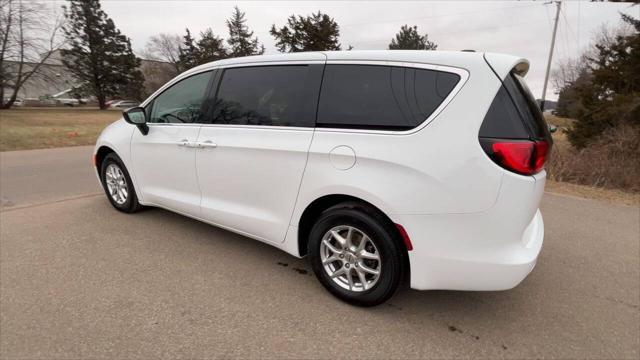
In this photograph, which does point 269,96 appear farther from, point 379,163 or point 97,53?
point 97,53

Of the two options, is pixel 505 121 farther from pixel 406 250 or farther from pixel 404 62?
pixel 406 250

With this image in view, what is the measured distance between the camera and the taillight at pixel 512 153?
6.60 ft

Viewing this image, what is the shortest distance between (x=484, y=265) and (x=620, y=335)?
1.13 meters

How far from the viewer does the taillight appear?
2.01 metres

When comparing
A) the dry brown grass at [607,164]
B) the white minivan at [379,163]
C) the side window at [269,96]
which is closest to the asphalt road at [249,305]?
the white minivan at [379,163]

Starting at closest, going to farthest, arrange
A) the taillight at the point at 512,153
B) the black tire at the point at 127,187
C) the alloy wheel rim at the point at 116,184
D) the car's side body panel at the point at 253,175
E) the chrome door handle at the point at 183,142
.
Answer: the taillight at the point at 512,153, the car's side body panel at the point at 253,175, the chrome door handle at the point at 183,142, the black tire at the point at 127,187, the alloy wheel rim at the point at 116,184

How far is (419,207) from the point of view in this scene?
214cm

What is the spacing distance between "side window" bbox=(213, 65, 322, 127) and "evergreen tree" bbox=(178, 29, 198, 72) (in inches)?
1772

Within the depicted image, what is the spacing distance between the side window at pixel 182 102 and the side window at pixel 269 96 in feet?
0.85

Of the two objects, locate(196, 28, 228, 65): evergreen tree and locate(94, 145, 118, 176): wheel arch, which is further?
locate(196, 28, 228, 65): evergreen tree

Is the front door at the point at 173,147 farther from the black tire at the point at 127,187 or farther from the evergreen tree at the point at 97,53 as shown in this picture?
the evergreen tree at the point at 97,53

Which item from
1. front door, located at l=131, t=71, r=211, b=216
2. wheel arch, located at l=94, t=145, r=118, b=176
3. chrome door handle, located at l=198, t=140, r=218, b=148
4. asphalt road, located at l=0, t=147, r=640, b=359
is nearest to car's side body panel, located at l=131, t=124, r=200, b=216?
front door, located at l=131, t=71, r=211, b=216

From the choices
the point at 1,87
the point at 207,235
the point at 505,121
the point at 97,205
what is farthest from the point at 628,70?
the point at 1,87

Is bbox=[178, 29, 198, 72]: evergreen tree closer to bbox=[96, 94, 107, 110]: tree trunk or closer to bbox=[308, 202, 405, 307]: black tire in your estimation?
bbox=[96, 94, 107, 110]: tree trunk
